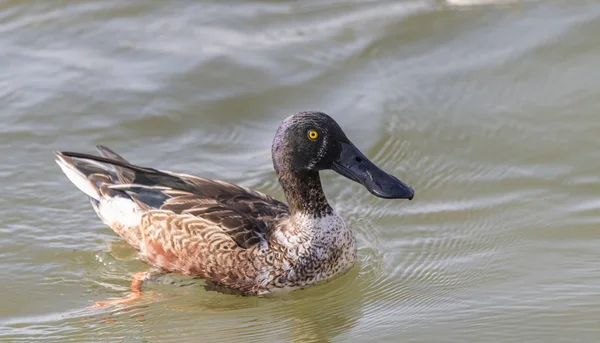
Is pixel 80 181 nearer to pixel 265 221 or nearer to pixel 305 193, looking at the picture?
pixel 265 221

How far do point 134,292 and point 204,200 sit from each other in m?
0.97

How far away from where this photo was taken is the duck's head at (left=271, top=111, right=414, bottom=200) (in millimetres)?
7816

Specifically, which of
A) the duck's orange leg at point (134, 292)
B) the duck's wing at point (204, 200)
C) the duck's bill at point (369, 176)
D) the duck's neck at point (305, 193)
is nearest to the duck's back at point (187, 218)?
the duck's wing at point (204, 200)

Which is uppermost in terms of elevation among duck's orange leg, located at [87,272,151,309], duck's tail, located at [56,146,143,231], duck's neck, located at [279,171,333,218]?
duck's tail, located at [56,146,143,231]

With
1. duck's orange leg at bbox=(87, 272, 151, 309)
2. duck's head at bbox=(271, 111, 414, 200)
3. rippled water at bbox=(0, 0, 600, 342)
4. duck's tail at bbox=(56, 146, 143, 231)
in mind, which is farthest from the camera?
duck's tail at bbox=(56, 146, 143, 231)

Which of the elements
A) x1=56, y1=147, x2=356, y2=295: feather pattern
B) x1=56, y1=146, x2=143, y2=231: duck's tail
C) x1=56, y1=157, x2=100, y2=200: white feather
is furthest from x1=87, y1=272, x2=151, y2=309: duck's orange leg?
x1=56, y1=157, x2=100, y2=200: white feather

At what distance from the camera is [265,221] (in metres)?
8.34

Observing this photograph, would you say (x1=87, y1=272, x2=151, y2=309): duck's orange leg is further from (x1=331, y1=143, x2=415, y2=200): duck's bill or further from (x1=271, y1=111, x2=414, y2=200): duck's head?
(x1=331, y1=143, x2=415, y2=200): duck's bill

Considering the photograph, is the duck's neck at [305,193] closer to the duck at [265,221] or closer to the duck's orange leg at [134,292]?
the duck at [265,221]

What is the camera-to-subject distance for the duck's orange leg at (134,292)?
8.02 metres

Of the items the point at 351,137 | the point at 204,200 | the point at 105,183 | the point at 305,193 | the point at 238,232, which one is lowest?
the point at 238,232

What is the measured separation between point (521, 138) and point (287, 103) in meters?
2.89

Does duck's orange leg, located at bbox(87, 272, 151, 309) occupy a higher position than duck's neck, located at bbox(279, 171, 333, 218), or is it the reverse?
duck's neck, located at bbox(279, 171, 333, 218)

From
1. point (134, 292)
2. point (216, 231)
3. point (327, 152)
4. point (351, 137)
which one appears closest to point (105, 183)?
point (134, 292)
